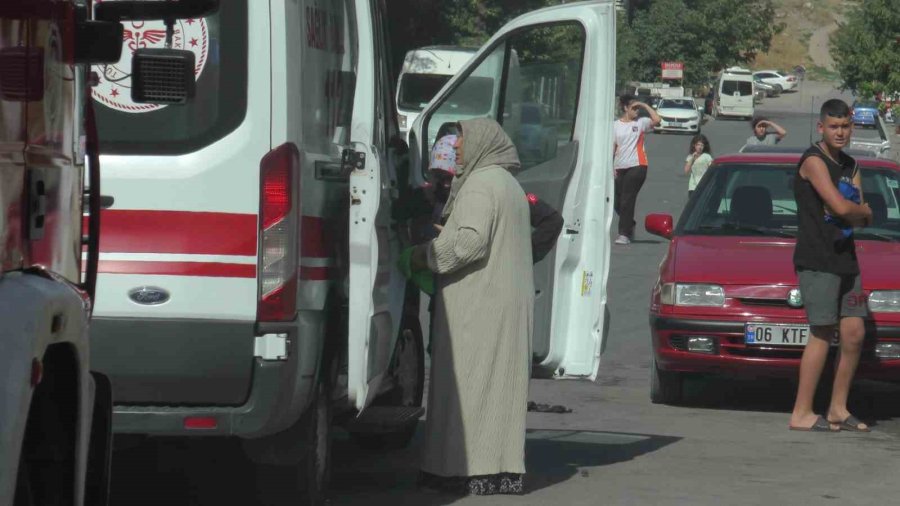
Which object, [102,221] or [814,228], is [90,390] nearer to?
[102,221]

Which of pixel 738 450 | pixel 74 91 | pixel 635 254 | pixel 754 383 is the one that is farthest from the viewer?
pixel 635 254

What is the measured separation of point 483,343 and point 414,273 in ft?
1.39

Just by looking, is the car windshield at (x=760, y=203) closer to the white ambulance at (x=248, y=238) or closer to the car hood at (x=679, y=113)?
the white ambulance at (x=248, y=238)

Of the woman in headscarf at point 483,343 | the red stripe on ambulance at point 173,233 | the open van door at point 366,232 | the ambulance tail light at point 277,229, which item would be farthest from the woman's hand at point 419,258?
the red stripe on ambulance at point 173,233

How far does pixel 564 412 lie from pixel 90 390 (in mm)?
6416

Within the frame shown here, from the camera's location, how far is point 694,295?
10.3 meters

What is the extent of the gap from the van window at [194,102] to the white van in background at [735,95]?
75132 millimetres

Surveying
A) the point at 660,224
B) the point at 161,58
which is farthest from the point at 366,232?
the point at 660,224

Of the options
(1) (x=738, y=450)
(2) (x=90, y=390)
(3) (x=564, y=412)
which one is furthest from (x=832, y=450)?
(2) (x=90, y=390)

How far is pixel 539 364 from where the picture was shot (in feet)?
26.8

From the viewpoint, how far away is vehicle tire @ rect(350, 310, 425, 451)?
8.55 m

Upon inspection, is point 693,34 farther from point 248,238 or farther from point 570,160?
point 248,238

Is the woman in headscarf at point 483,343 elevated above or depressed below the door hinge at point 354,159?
below

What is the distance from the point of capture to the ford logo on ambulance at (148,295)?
590 centimetres
